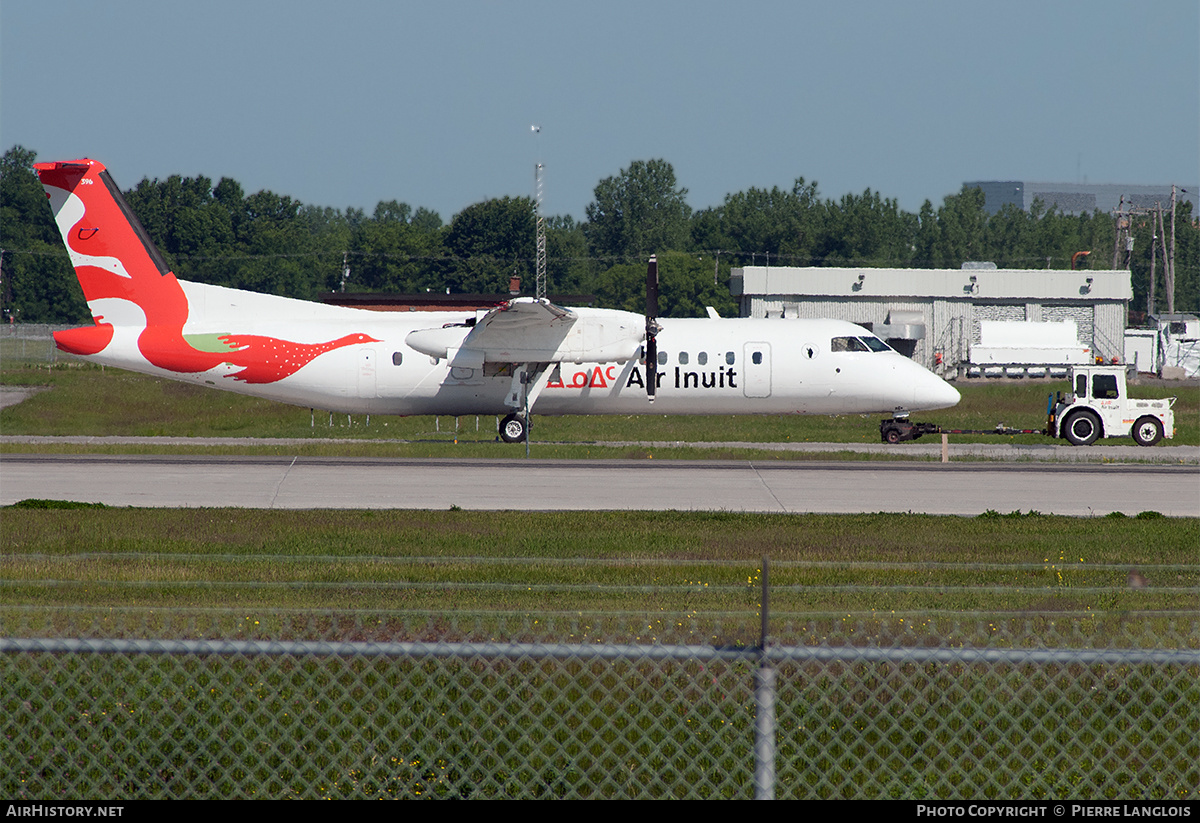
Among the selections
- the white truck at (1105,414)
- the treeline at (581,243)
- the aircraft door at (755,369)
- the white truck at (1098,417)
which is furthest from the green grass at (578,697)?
the treeline at (581,243)

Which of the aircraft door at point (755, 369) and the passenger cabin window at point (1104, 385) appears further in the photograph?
the passenger cabin window at point (1104, 385)

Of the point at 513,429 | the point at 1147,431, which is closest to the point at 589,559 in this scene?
the point at 513,429

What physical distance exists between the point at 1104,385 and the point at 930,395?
610 centimetres

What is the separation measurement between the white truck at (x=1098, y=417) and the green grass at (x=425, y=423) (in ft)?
5.51

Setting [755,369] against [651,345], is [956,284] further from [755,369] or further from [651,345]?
[651,345]

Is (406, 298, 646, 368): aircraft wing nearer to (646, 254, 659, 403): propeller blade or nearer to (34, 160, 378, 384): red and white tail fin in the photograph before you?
(646, 254, 659, 403): propeller blade

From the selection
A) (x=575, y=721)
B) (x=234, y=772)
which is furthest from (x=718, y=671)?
(x=234, y=772)

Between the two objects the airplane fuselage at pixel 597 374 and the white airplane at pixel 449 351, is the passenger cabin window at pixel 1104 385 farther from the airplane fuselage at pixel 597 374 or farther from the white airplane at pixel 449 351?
the white airplane at pixel 449 351

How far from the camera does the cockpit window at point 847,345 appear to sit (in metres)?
33.1

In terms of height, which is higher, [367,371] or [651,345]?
[651,345]

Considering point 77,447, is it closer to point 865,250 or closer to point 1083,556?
point 1083,556

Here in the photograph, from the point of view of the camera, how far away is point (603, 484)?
2428cm

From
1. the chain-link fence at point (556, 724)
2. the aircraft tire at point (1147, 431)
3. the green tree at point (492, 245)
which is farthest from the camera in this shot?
the green tree at point (492, 245)

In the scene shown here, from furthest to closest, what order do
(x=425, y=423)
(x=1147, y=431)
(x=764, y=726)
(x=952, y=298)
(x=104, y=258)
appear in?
(x=952, y=298), (x=425, y=423), (x=1147, y=431), (x=104, y=258), (x=764, y=726)
